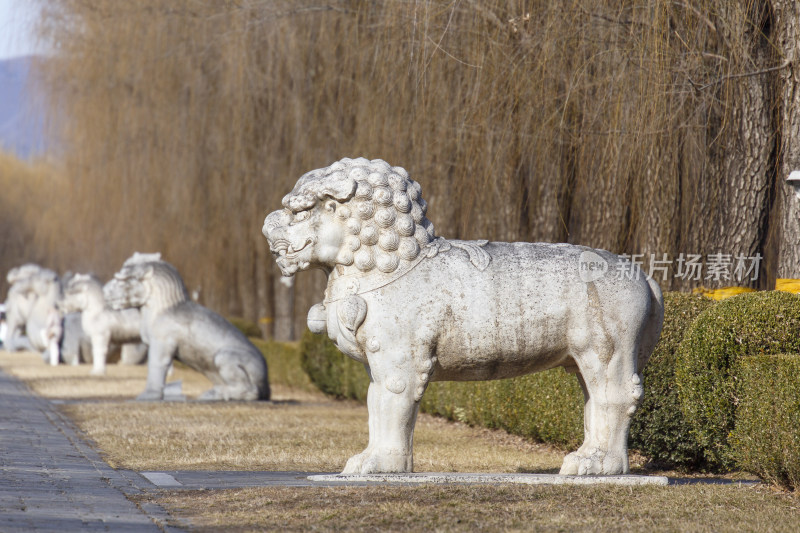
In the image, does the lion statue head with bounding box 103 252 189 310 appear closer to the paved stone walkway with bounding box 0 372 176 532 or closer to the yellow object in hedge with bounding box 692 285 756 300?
the paved stone walkway with bounding box 0 372 176 532

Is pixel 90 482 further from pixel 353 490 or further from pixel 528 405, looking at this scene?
pixel 528 405

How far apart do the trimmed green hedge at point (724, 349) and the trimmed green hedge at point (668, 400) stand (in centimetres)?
60

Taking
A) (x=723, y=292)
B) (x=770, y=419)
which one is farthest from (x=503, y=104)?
(x=770, y=419)

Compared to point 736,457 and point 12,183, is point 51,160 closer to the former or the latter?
point 736,457

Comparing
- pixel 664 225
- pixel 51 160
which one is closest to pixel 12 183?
pixel 51 160

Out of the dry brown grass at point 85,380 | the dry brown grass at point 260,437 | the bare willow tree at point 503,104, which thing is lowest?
the dry brown grass at point 85,380

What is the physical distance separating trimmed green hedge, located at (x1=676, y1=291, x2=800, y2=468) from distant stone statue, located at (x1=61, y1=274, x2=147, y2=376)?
15.3 m

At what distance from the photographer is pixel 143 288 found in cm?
1388

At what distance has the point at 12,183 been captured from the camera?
155ft

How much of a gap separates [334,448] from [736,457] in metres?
3.76

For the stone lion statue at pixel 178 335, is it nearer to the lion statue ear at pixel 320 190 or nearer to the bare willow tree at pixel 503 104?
the bare willow tree at pixel 503 104

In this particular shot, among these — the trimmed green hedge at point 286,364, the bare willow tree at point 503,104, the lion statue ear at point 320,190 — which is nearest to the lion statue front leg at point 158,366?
the bare willow tree at point 503,104

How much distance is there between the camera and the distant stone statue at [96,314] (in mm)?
20484

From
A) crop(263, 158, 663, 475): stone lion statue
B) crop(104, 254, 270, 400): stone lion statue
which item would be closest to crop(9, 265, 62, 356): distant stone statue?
crop(104, 254, 270, 400): stone lion statue
